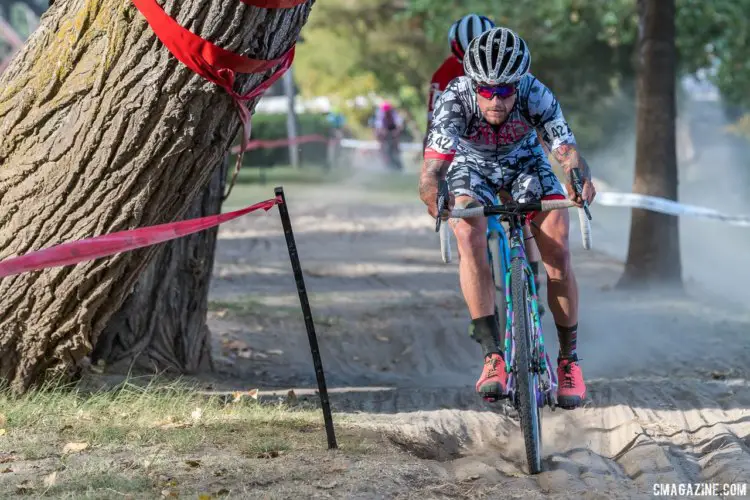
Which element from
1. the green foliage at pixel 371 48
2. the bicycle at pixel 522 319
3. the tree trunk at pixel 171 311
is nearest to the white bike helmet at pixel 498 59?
the bicycle at pixel 522 319

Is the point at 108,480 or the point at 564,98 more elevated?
the point at 564,98

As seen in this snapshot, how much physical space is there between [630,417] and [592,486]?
4.86 ft

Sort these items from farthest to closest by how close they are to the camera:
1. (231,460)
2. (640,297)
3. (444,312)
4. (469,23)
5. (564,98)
Result: 1. (564,98)
2. (640,297)
3. (444,312)
4. (469,23)
5. (231,460)

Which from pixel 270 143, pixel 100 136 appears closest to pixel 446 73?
pixel 100 136

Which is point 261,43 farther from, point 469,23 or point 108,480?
point 469,23

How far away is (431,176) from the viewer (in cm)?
609

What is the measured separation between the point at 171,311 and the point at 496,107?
2.98m

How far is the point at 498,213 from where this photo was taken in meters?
5.91

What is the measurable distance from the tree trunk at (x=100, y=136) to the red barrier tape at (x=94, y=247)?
0.97 ft

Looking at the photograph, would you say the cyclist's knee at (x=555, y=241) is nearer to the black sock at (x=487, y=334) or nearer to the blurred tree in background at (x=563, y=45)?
the black sock at (x=487, y=334)

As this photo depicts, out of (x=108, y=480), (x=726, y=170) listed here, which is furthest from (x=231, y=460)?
(x=726, y=170)

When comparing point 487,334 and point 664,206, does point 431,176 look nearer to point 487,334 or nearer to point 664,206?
point 487,334

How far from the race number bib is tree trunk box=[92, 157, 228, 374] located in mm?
2327

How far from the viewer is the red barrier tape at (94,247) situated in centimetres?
546
